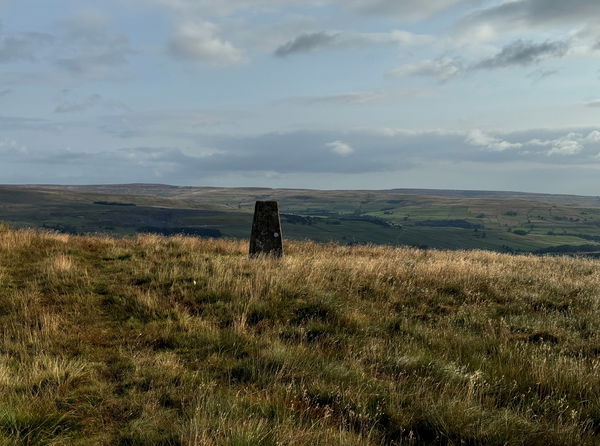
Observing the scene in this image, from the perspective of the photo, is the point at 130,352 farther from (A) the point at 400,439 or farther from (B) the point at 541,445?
(B) the point at 541,445

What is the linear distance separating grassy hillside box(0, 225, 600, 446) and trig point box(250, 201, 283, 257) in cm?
136

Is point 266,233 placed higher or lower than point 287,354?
higher

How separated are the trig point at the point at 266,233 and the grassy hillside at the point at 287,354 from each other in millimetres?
1362

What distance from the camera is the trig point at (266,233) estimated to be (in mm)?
13742

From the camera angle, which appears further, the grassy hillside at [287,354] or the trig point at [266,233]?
the trig point at [266,233]

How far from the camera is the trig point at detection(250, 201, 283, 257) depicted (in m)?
13.7

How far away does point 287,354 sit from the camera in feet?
19.7

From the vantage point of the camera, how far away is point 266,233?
45.4ft

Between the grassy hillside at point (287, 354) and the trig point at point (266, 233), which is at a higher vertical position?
the trig point at point (266, 233)

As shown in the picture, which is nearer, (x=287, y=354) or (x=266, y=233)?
(x=287, y=354)

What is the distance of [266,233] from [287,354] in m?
8.01

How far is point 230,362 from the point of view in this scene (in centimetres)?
589

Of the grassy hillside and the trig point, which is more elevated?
the trig point

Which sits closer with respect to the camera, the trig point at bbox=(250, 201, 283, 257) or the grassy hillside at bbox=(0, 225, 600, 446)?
the grassy hillside at bbox=(0, 225, 600, 446)
